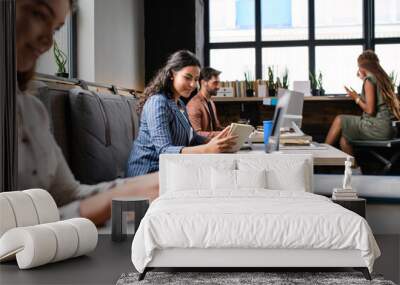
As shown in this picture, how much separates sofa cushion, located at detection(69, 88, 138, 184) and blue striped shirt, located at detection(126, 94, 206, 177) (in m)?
0.22

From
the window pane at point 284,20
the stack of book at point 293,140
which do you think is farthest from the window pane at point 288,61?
the stack of book at point 293,140

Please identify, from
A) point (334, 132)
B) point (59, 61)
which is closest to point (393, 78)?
point (334, 132)

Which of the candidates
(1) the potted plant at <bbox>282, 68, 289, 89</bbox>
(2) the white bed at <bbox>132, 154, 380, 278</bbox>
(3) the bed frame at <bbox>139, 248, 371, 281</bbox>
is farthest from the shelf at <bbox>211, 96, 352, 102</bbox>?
(3) the bed frame at <bbox>139, 248, 371, 281</bbox>

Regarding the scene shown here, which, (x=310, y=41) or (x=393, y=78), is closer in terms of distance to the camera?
(x=393, y=78)

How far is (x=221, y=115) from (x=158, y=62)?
0.95 metres

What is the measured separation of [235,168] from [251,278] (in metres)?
1.09

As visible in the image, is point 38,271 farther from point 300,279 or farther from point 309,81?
point 309,81

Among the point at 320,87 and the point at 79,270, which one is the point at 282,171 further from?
the point at 320,87

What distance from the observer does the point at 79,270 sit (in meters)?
2.90

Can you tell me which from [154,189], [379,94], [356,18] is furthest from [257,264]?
[356,18]

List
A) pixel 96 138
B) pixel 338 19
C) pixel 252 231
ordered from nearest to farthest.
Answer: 1. pixel 252 231
2. pixel 96 138
3. pixel 338 19

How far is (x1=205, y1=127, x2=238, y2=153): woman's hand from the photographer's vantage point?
3.74 metres

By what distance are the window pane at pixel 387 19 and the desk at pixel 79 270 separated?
16.7 ft

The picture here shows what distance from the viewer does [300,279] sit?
8.77 ft
